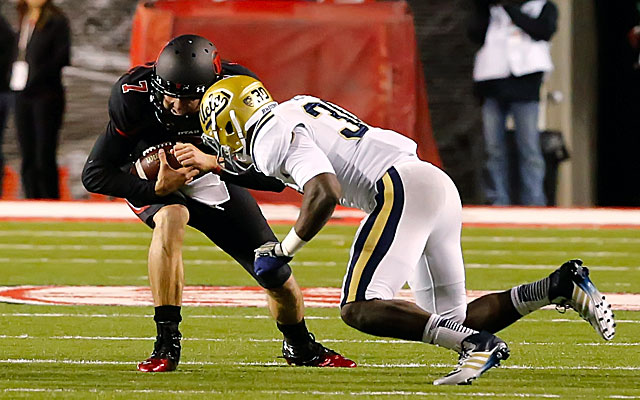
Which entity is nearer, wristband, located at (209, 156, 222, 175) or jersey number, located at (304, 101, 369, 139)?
jersey number, located at (304, 101, 369, 139)

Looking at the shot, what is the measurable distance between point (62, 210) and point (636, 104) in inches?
221

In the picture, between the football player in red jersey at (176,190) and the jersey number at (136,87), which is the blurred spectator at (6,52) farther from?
the jersey number at (136,87)

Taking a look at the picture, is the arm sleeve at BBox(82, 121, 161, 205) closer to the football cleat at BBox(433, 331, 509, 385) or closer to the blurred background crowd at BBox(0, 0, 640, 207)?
the football cleat at BBox(433, 331, 509, 385)

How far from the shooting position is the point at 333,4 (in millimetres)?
13094

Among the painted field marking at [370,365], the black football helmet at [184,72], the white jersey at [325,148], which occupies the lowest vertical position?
the painted field marking at [370,365]

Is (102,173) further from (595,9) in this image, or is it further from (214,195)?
(595,9)

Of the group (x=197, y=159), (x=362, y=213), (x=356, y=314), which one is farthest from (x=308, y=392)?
(x=362, y=213)

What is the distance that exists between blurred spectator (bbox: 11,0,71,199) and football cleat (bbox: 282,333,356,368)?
315 inches

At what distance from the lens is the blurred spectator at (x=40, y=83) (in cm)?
1335

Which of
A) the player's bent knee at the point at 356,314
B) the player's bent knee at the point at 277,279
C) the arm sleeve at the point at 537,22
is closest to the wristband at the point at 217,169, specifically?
the player's bent knee at the point at 277,279

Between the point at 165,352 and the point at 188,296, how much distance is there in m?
2.54

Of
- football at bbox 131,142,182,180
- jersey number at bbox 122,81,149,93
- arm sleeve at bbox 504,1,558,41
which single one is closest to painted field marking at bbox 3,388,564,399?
football at bbox 131,142,182,180

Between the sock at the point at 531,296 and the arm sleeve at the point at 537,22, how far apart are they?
7.10 meters

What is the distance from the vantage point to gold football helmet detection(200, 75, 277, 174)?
5.14 meters
